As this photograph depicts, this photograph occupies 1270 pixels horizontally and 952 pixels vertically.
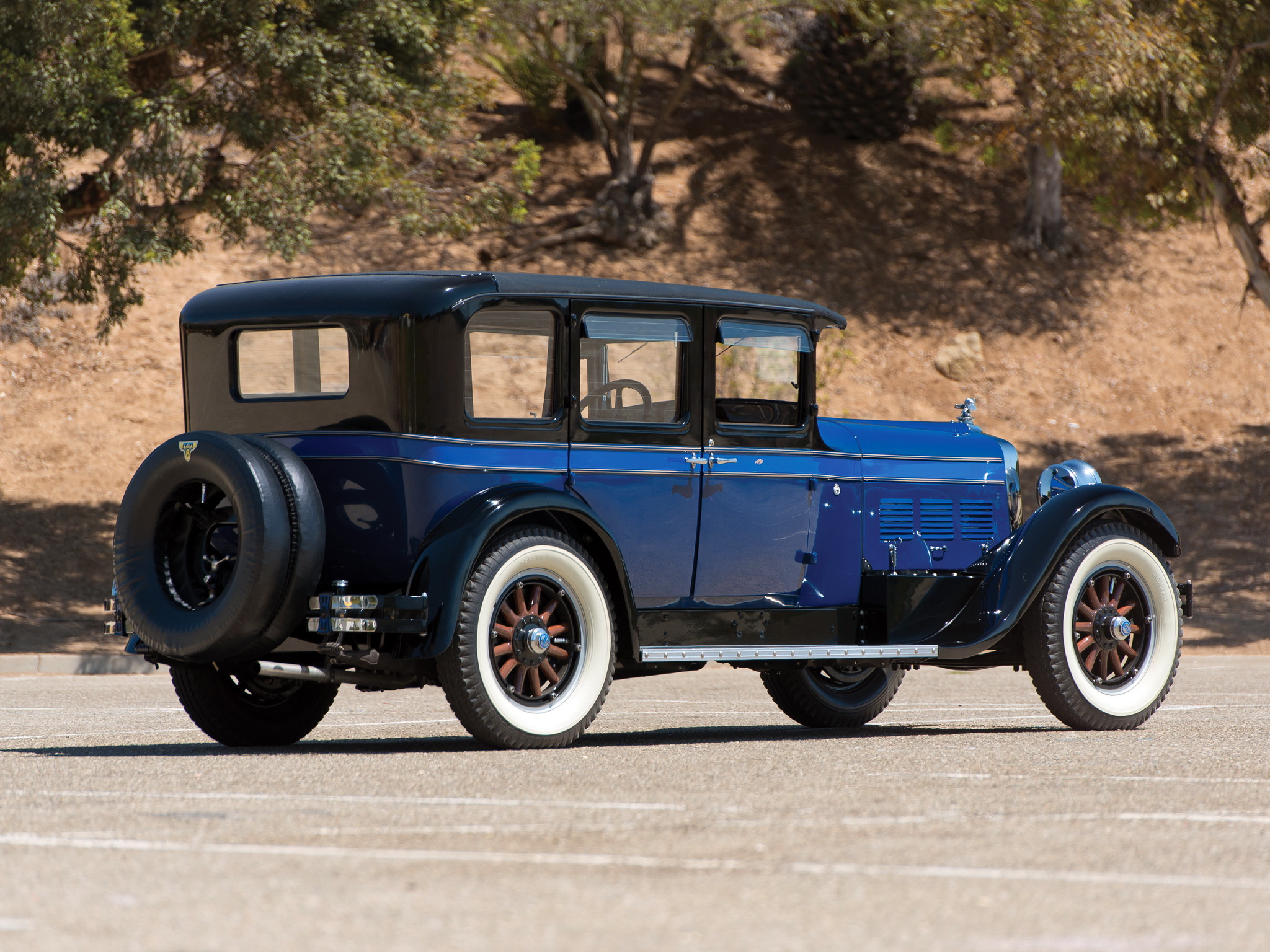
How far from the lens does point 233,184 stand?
712 inches

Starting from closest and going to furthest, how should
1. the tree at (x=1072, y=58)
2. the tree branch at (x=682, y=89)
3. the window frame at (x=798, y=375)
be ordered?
the window frame at (x=798, y=375) < the tree at (x=1072, y=58) < the tree branch at (x=682, y=89)

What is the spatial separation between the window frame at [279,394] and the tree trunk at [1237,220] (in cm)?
1626

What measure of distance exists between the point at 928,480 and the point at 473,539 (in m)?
3.08

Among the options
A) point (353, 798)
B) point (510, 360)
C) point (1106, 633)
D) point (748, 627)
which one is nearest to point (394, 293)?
point (510, 360)

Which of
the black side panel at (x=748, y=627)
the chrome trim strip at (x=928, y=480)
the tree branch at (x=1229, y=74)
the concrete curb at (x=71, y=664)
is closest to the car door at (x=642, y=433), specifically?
the black side panel at (x=748, y=627)

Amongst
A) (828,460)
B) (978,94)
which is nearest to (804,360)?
(828,460)

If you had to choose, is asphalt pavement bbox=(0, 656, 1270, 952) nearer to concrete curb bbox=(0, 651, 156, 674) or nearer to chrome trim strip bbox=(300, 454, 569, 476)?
chrome trim strip bbox=(300, 454, 569, 476)

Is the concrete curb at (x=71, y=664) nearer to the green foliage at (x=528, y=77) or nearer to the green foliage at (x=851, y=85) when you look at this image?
the green foliage at (x=528, y=77)

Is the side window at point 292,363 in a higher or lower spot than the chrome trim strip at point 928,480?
higher

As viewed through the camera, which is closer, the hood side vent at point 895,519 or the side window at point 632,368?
the side window at point 632,368

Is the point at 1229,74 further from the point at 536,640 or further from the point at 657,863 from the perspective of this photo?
the point at 657,863

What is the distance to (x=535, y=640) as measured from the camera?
25.2 ft

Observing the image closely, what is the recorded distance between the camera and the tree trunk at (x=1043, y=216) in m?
32.1

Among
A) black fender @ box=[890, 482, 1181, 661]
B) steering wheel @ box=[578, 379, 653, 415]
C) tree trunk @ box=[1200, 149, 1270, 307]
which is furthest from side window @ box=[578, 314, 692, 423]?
tree trunk @ box=[1200, 149, 1270, 307]
